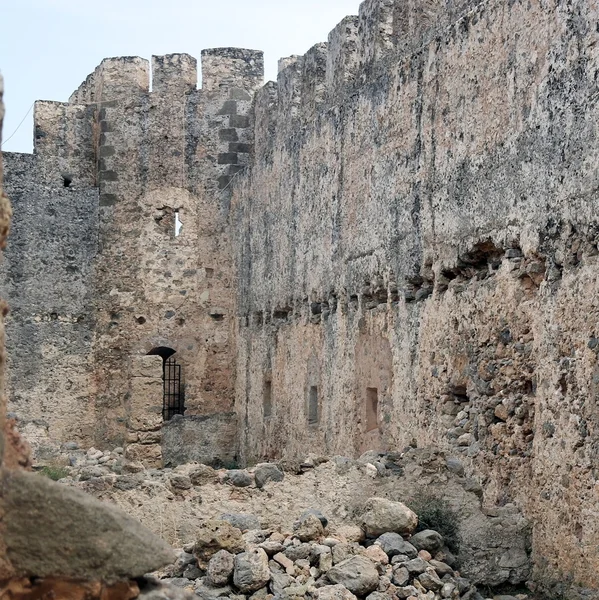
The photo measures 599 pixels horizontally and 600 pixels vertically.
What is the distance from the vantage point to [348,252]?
35.7 ft

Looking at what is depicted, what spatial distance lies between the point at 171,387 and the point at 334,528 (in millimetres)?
9555

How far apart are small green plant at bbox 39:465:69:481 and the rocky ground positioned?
0.72 ft

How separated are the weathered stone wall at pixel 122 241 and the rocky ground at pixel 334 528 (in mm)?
6001

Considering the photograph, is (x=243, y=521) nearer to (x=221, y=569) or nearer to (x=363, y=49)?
(x=221, y=569)

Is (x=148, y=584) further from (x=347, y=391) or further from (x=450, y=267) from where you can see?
(x=347, y=391)

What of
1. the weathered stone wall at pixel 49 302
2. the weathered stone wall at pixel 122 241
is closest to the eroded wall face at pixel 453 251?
the weathered stone wall at pixel 122 241

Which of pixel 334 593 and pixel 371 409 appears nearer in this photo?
pixel 334 593

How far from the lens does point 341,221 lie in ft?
36.7

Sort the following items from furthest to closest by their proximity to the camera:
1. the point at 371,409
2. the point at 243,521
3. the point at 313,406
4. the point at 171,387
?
1. the point at 171,387
2. the point at 313,406
3. the point at 371,409
4. the point at 243,521

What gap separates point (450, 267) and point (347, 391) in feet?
8.83

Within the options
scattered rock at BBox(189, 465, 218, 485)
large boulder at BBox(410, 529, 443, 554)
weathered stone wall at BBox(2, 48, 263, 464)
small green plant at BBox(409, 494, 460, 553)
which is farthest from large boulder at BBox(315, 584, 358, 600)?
weathered stone wall at BBox(2, 48, 263, 464)

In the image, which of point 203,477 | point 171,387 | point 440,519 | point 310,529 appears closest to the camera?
point 310,529

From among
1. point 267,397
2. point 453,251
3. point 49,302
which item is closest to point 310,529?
point 453,251

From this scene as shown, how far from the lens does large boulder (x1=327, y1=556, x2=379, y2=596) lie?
6.07 m
